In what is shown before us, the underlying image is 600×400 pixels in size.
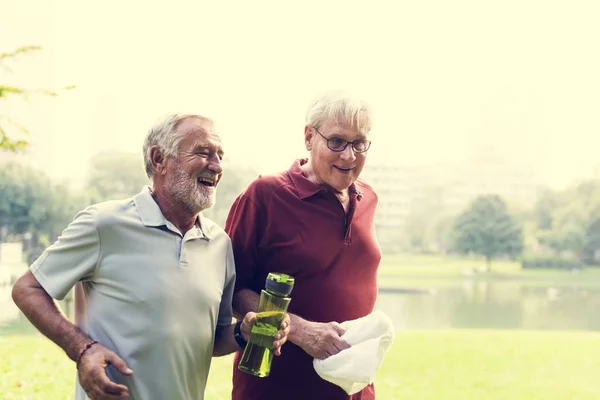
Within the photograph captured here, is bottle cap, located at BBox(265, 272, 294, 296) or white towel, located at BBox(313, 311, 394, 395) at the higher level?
bottle cap, located at BBox(265, 272, 294, 296)

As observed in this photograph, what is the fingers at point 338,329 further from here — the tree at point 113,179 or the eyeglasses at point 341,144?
the tree at point 113,179

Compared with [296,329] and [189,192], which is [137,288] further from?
[296,329]

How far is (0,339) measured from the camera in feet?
18.7

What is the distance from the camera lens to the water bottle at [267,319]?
1.31 m

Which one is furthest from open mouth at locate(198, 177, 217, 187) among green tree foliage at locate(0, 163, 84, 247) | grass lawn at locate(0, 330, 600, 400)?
green tree foliage at locate(0, 163, 84, 247)

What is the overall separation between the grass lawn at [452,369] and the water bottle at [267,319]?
3.19 meters

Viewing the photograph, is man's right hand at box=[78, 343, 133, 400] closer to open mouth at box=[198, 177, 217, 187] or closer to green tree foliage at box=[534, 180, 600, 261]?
open mouth at box=[198, 177, 217, 187]

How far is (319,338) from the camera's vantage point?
1.42 metres

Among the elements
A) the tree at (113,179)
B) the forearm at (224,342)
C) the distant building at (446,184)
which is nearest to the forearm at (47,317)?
the forearm at (224,342)

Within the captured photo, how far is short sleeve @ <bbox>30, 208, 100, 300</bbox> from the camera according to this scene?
121cm

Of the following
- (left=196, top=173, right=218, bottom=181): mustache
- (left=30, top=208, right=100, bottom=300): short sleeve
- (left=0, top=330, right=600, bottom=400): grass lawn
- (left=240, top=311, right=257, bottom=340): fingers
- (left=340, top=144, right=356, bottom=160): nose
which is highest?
(left=340, top=144, right=356, bottom=160): nose

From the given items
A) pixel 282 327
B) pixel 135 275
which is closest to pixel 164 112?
pixel 135 275

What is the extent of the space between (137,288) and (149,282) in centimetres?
2

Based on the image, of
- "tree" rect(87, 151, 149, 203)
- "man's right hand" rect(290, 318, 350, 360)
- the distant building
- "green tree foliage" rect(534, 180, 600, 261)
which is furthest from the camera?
the distant building
